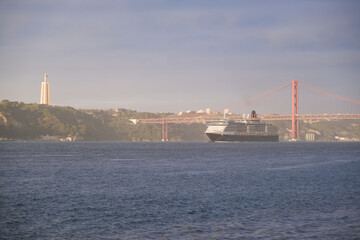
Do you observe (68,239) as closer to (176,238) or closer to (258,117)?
(176,238)

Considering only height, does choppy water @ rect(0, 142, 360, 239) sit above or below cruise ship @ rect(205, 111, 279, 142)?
below

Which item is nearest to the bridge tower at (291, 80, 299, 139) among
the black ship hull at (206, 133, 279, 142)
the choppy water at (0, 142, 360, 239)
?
the black ship hull at (206, 133, 279, 142)

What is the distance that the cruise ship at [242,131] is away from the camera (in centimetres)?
14762

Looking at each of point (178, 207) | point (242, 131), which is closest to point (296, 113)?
point (242, 131)

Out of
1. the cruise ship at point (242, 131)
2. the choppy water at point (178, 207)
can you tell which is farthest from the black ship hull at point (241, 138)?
the choppy water at point (178, 207)

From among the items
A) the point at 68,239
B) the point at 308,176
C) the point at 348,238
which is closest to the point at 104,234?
the point at 68,239

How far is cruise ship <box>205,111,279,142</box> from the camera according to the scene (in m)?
148

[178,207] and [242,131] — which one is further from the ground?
[242,131]

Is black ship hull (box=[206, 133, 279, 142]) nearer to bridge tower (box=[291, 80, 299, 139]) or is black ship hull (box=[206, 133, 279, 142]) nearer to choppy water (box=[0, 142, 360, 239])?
bridge tower (box=[291, 80, 299, 139])

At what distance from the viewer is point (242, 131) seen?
150625 millimetres

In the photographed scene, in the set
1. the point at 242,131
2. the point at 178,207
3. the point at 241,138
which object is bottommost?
the point at 178,207

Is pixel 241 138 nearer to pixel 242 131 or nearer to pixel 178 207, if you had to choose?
pixel 242 131

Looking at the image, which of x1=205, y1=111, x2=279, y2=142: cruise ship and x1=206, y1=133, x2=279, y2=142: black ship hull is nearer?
x1=205, y1=111, x2=279, y2=142: cruise ship

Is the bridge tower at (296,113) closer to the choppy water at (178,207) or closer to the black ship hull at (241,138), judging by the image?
the black ship hull at (241,138)
